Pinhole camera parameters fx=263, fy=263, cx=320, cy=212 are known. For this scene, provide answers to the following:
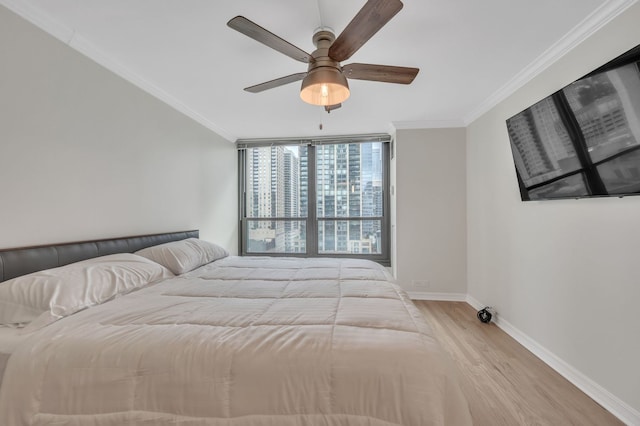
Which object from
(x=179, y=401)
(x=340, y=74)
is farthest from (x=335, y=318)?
(x=340, y=74)

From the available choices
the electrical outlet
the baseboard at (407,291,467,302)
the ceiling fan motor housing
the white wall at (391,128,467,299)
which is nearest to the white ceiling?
the ceiling fan motor housing

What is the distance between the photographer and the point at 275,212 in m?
4.66

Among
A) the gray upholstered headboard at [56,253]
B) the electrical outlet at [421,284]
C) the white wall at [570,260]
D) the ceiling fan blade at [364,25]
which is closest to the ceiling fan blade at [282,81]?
the ceiling fan blade at [364,25]

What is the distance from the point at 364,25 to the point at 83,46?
81.9 inches

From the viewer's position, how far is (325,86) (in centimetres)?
179

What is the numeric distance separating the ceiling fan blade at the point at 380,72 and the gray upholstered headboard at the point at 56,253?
2.21 metres

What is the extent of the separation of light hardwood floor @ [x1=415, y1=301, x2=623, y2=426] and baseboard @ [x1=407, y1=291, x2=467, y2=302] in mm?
877

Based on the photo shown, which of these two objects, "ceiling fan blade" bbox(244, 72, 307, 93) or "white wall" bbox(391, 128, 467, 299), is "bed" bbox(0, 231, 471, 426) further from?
"white wall" bbox(391, 128, 467, 299)

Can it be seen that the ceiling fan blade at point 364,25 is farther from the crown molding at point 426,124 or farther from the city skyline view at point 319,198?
the city skyline view at point 319,198

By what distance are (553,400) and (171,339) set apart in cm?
238

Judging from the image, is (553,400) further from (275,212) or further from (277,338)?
(275,212)

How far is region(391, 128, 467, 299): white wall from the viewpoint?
367cm

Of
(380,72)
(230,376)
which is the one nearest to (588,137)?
(380,72)

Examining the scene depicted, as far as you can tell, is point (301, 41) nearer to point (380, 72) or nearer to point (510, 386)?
point (380, 72)
